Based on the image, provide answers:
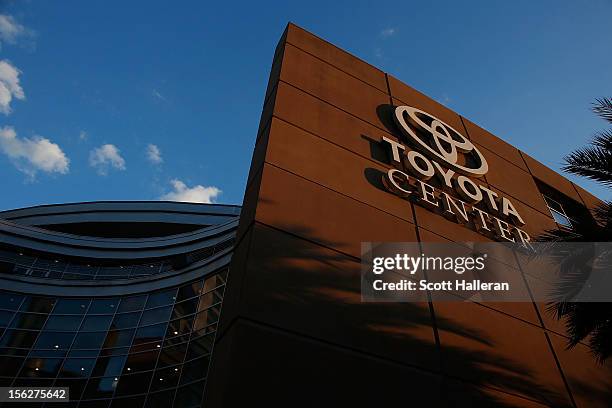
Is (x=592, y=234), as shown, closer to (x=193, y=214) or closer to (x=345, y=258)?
(x=345, y=258)

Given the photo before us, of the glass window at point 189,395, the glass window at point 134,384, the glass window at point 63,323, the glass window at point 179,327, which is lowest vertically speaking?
the glass window at point 189,395

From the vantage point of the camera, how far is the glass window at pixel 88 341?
22.9m

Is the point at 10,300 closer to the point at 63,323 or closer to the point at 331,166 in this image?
the point at 63,323

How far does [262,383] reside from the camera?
4.27 meters

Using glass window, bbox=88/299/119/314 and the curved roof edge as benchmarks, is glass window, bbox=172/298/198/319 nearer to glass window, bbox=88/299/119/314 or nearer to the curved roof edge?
glass window, bbox=88/299/119/314

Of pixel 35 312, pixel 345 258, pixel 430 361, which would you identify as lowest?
pixel 430 361

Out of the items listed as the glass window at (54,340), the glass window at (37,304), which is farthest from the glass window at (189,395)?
the glass window at (37,304)

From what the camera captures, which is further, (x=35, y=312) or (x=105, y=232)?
(x=105, y=232)

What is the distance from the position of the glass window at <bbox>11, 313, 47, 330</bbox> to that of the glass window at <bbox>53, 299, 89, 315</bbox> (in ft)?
2.79

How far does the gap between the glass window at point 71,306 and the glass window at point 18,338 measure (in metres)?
→ 1.69

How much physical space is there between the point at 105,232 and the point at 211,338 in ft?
91.6

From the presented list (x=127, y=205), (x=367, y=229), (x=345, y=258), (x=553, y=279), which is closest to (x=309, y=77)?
(x=367, y=229)

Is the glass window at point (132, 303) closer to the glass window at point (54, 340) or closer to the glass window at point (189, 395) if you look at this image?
the glass window at point (54, 340)

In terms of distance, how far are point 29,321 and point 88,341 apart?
4161 mm
